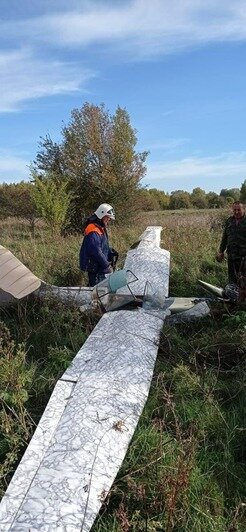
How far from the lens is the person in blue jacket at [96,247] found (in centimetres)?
616

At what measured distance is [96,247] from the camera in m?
6.15

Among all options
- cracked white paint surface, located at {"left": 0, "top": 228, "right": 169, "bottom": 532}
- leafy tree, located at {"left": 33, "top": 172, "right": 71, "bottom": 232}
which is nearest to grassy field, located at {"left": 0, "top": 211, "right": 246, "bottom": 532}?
cracked white paint surface, located at {"left": 0, "top": 228, "right": 169, "bottom": 532}

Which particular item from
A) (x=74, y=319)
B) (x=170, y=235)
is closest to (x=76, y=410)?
(x=74, y=319)

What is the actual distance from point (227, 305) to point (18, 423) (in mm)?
3130

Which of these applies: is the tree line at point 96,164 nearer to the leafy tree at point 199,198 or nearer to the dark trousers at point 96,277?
the dark trousers at point 96,277

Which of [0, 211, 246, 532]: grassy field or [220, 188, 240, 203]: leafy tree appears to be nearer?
[0, 211, 246, 532]: grassy field

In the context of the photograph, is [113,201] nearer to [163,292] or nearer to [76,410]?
[163,292]

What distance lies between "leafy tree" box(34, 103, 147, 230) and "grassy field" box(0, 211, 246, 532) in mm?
13959

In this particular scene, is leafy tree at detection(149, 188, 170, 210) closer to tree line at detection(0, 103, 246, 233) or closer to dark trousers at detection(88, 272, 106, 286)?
tree line at detection(0, 103, 246, 233)

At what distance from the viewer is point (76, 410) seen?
9.63ft

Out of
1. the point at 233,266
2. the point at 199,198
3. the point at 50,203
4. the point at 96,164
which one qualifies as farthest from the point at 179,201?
the point at 233,266

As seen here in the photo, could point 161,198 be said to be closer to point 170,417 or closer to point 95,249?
point 95,249

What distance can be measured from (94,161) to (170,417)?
1698cm

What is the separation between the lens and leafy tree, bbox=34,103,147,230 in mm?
19172
